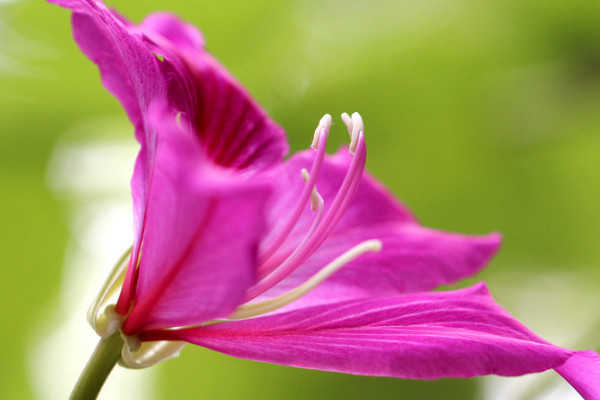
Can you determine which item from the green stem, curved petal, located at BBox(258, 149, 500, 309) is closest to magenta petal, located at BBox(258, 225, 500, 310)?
curved petal, located at BBox(258, 149, 500, 309)

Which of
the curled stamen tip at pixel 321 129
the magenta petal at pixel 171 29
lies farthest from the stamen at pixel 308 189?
the magenta petal at pixel 171 29

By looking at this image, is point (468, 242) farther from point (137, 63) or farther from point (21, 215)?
point (21, 215)

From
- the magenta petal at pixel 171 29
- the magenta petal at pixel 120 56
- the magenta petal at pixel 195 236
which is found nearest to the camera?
the magenta petal at pixel 195 236

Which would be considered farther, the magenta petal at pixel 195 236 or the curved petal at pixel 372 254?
the curved petal at pixel 372 254

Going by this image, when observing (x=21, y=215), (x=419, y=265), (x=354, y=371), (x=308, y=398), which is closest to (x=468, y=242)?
(x=419, y=265)

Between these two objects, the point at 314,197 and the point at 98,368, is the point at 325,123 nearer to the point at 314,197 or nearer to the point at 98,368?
the point at 314,197

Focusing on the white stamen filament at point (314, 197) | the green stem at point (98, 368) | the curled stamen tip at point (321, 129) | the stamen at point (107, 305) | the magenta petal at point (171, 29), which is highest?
the magenta petal at point (171, 29)

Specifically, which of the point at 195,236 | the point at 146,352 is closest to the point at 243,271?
the point at 195,236

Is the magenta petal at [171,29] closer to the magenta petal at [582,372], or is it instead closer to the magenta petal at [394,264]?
the magenta petal at [394,264]
